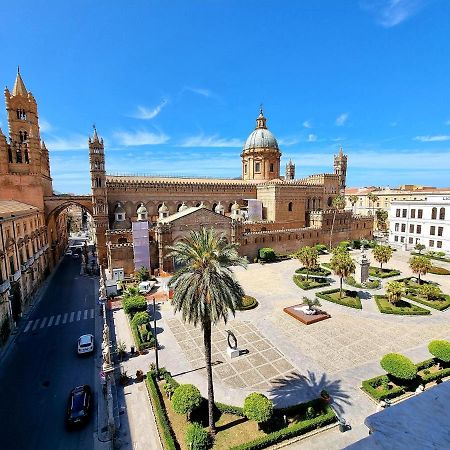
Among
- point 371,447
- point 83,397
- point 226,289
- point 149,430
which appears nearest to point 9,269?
point 83,397

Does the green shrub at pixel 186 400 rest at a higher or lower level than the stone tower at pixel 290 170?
lower

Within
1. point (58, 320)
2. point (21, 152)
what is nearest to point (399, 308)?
point (58, 320)

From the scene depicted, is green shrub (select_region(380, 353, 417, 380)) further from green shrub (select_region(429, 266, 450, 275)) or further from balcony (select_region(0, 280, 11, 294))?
balcony (select_region(0, 280, 11, 294))

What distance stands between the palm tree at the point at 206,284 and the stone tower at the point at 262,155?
2180 inches

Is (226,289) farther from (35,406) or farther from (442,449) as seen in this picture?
(35,406)

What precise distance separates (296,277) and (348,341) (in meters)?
17.3

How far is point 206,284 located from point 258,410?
24.8 ft

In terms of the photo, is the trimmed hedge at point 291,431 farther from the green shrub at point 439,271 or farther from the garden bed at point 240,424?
the green shrub at point 439,271

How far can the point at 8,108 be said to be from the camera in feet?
162

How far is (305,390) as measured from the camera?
62.9 feet

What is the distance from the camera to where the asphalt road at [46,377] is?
1608 cm

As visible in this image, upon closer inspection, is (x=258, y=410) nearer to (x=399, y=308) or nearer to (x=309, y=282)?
(x=399, y=308)

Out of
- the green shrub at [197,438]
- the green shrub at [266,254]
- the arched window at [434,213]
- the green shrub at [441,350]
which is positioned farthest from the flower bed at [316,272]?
the green shrub at [197,438]

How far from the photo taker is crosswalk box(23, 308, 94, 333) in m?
29.2
